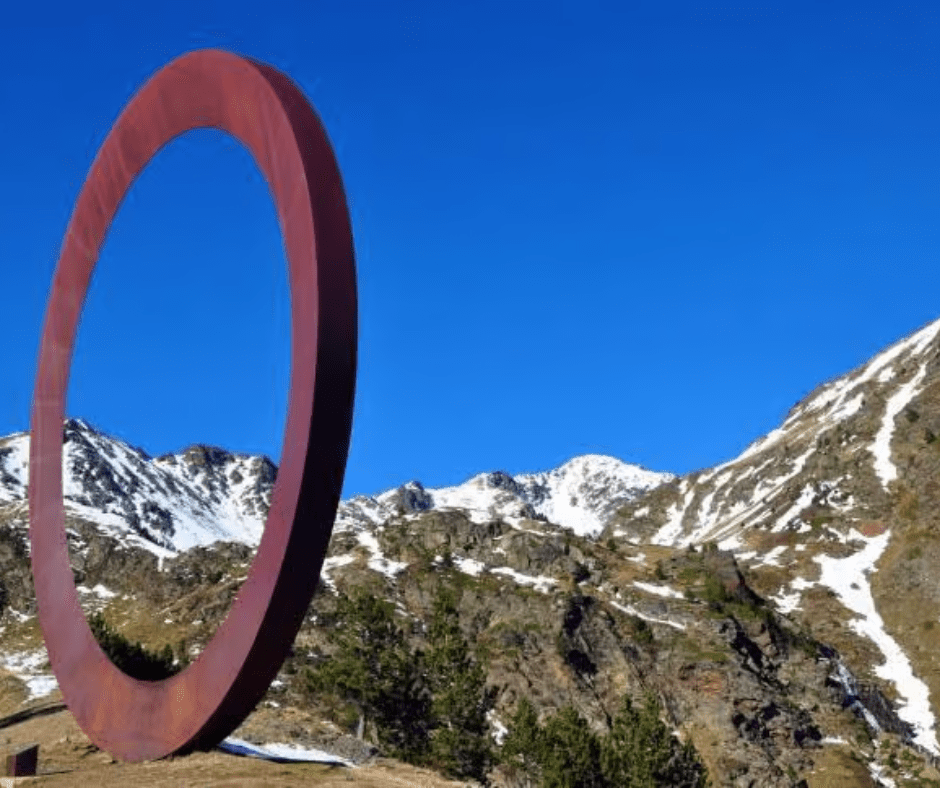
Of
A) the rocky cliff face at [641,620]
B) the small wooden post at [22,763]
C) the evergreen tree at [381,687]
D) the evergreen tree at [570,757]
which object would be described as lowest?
the small wooden post at [22,763]

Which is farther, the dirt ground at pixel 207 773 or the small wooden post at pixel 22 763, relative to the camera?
the small wooden post at pixel 22 763

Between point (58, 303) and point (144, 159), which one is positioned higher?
point (144, 159)

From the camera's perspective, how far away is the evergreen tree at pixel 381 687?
43125mm

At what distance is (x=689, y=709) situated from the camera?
262ft

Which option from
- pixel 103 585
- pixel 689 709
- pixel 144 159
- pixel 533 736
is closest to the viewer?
pixel 144 159

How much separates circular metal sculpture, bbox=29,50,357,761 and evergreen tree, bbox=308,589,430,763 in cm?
1796

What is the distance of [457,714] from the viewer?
4316cm

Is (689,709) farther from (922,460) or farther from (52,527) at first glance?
(922,460)

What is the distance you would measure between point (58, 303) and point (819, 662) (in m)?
75.2

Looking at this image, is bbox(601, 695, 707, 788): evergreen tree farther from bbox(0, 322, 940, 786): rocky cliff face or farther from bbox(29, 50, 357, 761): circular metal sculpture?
bbox(29, 50, 357, 761): circular metal sculpture

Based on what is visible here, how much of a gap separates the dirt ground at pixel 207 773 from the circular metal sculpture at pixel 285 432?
18.5 inches

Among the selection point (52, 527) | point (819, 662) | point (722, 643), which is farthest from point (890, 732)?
point (52, 527)

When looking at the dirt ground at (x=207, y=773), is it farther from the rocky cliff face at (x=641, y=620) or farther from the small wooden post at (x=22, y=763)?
the rocky cliff face at (x=641, y=620)

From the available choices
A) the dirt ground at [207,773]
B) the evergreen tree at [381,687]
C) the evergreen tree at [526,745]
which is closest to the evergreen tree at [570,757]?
the evergreen tree at [526,745]
